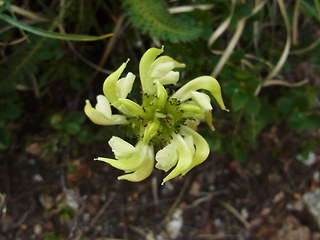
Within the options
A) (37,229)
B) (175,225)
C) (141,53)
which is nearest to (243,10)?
(141,53)

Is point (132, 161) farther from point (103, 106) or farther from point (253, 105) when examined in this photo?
point (253, 105)

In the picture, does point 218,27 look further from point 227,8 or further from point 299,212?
point 299,212

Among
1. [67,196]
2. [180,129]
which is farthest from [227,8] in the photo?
[67,196]

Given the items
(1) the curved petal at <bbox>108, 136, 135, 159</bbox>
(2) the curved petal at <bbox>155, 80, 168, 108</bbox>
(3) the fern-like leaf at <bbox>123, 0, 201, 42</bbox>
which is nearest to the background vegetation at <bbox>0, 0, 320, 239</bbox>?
(3) the fern-like leaf at <bbox>123, 0, 201, 42</bbox>

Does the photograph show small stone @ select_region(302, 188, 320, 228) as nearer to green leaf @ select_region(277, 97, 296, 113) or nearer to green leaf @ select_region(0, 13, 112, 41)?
green leaf @ select_region(277, 97, 296, 113)

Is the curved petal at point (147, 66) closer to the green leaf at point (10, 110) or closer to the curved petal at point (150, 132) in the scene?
the curved petal at point (150, 132)

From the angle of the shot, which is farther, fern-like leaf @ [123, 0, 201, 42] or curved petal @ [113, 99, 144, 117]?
fern-like leaf @ [123, 0, 201, 42]
